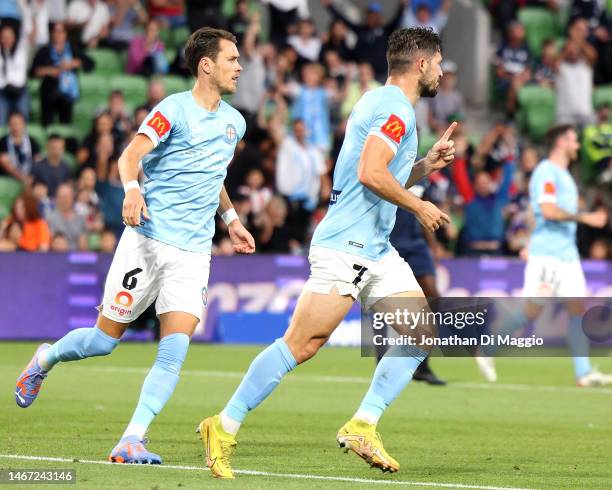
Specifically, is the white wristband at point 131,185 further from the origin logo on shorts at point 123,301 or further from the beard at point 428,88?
the beard at point 428,88

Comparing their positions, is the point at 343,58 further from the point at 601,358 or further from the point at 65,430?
the point at 65,430

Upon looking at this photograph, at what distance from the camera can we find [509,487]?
838cm

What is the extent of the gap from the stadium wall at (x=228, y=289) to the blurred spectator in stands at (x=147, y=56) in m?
4.42

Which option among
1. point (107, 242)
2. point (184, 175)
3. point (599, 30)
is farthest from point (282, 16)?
point (184, 175)

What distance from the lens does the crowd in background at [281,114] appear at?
21281mm

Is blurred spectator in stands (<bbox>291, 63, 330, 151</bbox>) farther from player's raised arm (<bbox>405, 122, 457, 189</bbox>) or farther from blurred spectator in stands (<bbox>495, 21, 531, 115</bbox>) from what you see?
player's raised arm (<bbox>405, 122, 457, 189</bbox>)

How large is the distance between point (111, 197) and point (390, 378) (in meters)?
12.8

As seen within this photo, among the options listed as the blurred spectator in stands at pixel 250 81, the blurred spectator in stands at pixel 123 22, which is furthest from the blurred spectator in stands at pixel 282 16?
the blurred spectator in stands at pixel 123 22

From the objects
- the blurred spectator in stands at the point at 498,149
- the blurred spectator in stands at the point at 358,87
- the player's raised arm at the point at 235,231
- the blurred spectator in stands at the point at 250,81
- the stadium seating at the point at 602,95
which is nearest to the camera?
the player's raised arm at the point at 235,231

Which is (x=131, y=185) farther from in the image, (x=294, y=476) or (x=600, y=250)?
(x=600, y=250)

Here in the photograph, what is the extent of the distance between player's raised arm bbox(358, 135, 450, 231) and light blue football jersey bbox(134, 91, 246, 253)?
1261 millimetres

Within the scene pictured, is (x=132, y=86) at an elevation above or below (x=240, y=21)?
below

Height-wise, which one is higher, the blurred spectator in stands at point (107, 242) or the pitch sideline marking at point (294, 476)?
the pitch sideline marking at point (294, 476)

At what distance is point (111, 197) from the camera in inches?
838
